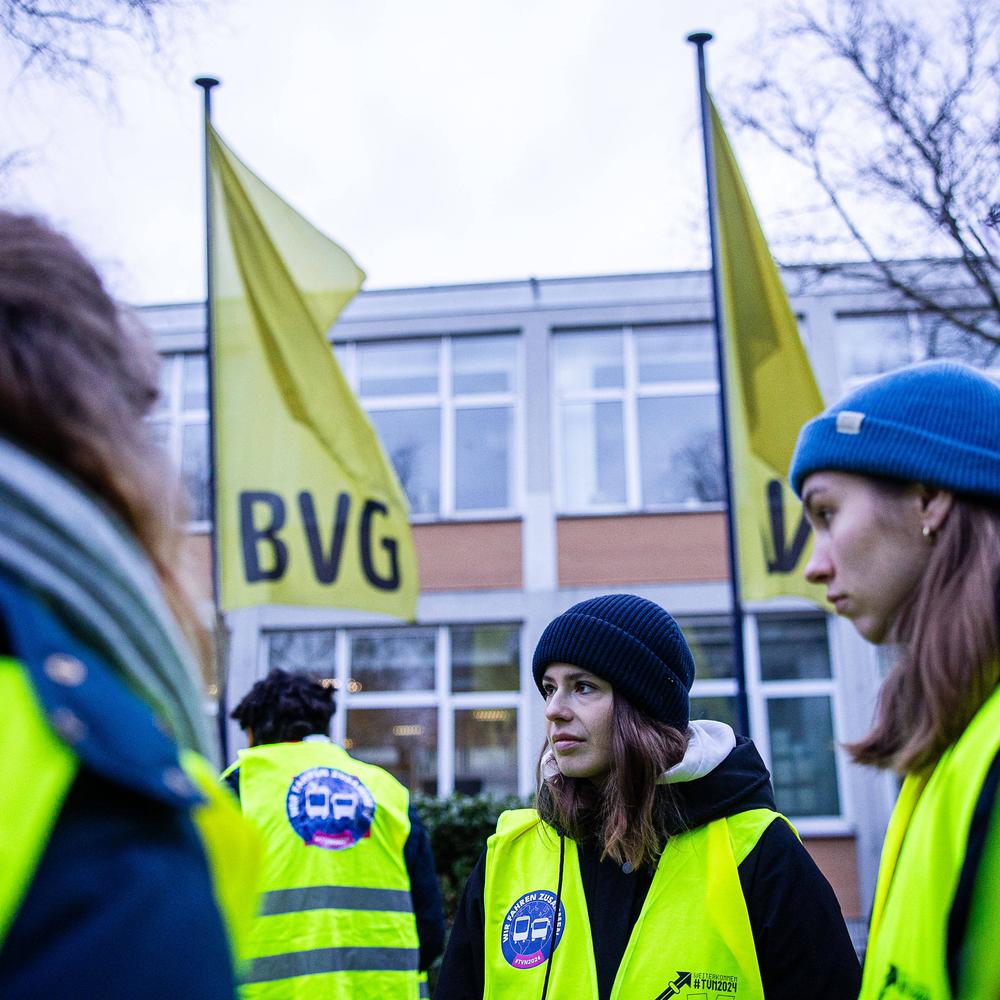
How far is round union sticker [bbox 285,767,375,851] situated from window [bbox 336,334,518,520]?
1203 centimetres

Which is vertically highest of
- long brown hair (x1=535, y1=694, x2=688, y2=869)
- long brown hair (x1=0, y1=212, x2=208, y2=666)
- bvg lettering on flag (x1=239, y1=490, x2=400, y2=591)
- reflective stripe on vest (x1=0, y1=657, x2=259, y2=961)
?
bvg lettering on flag (x1=239, y1=490, x2=400, y2=591)

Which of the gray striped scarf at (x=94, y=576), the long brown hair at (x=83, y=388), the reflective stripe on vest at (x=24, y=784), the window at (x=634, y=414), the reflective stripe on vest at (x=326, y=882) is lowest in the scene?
the reflective stripe on vest at (x=326, y=882)

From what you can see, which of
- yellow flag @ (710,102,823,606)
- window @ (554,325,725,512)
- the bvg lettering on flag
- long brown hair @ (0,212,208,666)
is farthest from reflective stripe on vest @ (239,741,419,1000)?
window @ (554,325,725,512)

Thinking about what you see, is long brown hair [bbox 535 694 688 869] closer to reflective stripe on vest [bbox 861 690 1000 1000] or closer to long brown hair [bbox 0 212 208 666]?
reflective stripe on vest [bbox 861 690 1000 1000]

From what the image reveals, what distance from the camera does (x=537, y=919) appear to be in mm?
2451

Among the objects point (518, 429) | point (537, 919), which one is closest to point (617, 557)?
point (518, 429)

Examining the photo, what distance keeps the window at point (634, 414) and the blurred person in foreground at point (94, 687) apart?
1459cm

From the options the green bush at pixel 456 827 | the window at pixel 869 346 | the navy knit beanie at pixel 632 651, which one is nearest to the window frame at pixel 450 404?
the window at pixel 869 346

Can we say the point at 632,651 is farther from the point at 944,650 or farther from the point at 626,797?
the point at 944,650

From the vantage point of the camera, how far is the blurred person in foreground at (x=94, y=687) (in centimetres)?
76

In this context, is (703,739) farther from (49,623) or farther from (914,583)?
(49,623)

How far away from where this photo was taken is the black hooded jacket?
2.20 m

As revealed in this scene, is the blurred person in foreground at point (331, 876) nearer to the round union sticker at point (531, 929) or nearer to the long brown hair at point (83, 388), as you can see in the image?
the round union sticker at point (531, 929)

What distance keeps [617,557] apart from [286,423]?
952 centimetres
